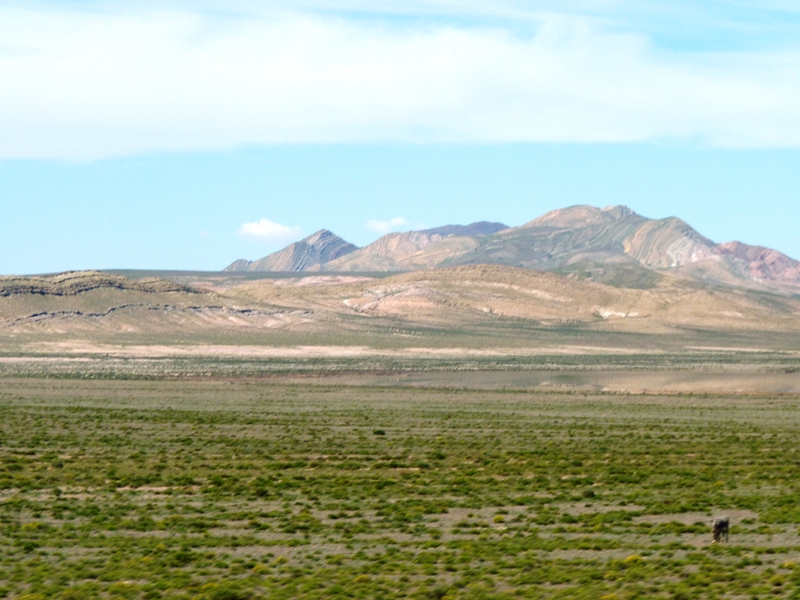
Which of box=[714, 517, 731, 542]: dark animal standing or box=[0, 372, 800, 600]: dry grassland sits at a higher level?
box=[714, 517, 731, 542]: dark animal standing

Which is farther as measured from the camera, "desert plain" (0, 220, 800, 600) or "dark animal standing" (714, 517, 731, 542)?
"dark animal standing" (714, 517, 731, 542)

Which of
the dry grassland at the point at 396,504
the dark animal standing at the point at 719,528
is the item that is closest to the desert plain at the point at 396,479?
the dry grassland at the point at 396,504

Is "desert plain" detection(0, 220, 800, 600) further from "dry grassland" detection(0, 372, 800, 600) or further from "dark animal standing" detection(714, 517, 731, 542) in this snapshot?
"dark animal standing" detection(714, 517, 731, 542)

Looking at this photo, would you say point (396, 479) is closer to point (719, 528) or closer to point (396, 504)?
point (396, 504)

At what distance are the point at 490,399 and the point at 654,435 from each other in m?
17.2

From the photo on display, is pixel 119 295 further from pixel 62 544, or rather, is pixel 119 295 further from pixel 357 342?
pixel 62 544

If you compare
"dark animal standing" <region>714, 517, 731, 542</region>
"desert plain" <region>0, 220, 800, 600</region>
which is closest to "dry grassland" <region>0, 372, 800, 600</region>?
"desert plain" <region>0, 220, 800, 600</region>

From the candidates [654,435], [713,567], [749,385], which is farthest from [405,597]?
[749,385]

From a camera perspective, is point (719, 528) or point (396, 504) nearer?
point (719, 528)

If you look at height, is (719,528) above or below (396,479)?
above

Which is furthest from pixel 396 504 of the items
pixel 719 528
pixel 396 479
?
pixel 719 528

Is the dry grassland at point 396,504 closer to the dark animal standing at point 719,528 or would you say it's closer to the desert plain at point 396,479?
the desert plain at point 396,479

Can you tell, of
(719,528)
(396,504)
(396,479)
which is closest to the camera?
(719,528)

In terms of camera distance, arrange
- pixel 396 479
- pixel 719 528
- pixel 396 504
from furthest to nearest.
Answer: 1. pixel 396 479
2. pixel 396 504
3. pixel 719 528
